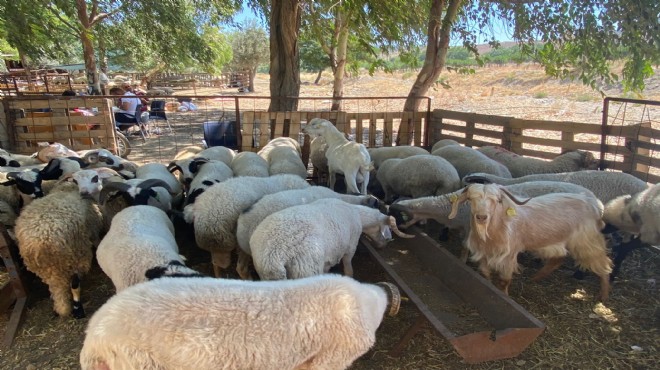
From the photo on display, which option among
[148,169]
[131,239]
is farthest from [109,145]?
Answer: [131,239]

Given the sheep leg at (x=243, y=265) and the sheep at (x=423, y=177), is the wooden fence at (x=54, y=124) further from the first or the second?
the sheep at (x=423, y=177)

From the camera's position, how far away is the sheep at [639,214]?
4.30 meters

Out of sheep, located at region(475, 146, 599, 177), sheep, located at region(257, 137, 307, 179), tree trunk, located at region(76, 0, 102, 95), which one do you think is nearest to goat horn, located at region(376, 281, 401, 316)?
sheep, located at region(257, 137, 307, 179)

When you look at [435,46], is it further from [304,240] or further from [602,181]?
[304,240]

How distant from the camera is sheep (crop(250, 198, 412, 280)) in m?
3.26

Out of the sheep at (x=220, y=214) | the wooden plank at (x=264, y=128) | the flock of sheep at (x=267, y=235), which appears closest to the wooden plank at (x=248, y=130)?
the wooden plank at (x=264, y=128)

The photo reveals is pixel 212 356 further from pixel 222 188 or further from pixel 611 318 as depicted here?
pixel 611 318

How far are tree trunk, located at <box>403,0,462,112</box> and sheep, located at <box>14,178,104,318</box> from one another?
24.6ft

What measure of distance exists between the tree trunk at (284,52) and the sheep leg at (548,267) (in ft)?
20.6

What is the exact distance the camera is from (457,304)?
398 cm

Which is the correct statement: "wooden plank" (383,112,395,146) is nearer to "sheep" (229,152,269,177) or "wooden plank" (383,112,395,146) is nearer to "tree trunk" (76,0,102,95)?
"sheep" (229,152,269,177)

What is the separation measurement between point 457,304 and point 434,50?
7.11 meters

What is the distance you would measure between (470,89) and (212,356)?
38355 millimetres

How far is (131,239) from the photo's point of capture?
3.43 m
